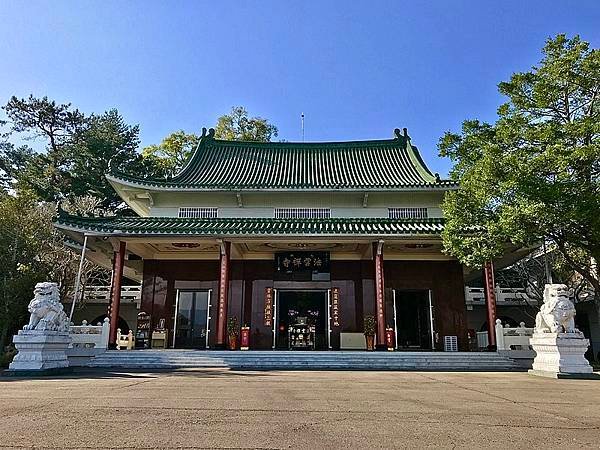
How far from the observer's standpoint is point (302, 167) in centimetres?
2011

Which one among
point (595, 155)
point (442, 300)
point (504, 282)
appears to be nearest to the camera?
point (595, 155)

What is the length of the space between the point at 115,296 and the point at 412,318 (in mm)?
10126

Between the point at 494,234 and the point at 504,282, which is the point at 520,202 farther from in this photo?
the point at 504,282

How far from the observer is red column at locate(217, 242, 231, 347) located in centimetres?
1360

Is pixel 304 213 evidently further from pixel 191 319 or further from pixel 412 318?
pixel 191 319

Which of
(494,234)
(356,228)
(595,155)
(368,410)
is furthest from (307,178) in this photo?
(368,410)

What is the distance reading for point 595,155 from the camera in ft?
33.6

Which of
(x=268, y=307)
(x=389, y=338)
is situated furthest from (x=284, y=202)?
(x=389, y=338)

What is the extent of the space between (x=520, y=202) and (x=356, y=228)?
5.05 m

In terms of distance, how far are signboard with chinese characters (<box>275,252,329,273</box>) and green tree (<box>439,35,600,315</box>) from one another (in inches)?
184

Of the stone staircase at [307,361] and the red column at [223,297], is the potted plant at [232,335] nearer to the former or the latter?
the red column at [223,297]

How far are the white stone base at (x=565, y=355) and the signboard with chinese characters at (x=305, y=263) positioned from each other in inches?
300

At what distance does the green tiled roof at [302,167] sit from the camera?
1655 cm

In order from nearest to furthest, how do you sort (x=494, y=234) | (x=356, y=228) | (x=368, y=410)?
1. (x=368, y=410)
2. (x=494, y=234)
3. (x=356, y=228)
